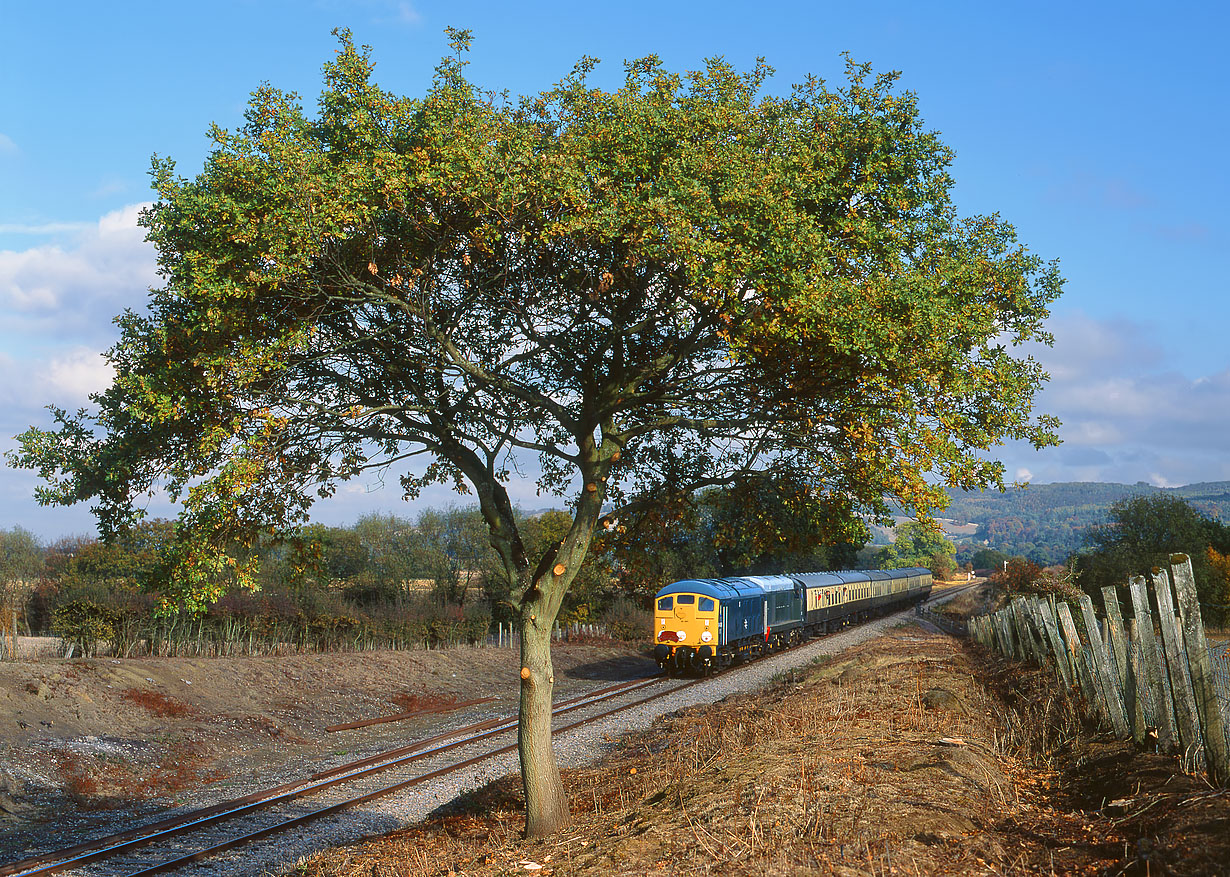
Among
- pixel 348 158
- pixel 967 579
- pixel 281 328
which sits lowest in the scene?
pixel 967 579

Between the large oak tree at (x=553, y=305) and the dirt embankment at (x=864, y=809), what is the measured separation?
1.55 metres

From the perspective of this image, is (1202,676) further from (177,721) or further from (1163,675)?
(177,721)

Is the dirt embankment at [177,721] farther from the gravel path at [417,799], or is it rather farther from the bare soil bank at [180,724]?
the gravel path at [417,799]

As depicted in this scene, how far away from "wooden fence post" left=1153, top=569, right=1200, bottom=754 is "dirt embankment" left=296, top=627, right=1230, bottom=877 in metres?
0.44

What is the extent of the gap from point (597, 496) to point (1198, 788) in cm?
655

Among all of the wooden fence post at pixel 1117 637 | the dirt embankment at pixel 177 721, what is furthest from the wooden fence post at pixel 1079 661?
the dirt embankment at pixel 177 721

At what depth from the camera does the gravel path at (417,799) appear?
10698 mm

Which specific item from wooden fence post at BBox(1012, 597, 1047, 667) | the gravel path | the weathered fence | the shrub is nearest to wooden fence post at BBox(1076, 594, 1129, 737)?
the weathered fence

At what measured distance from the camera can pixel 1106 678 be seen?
11.4 meters

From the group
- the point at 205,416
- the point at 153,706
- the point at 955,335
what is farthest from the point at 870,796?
the point at 153,706

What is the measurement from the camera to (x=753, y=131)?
36.6ft

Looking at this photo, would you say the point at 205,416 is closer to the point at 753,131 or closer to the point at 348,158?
the point at 348,158

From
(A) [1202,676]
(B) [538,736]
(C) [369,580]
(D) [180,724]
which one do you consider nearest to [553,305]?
(B) [538,736]

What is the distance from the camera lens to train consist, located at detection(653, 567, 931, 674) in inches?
1131
